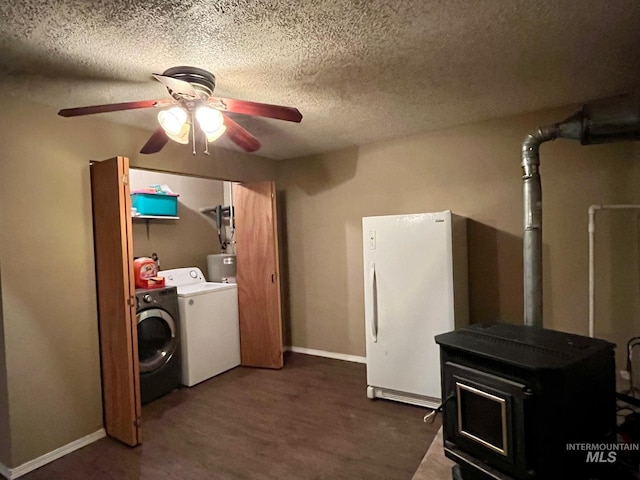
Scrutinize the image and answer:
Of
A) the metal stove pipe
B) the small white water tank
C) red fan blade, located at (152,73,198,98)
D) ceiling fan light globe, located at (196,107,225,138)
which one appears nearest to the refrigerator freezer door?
the metal stove pipe

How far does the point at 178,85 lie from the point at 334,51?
30.4 inches

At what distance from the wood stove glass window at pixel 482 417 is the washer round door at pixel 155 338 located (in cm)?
249

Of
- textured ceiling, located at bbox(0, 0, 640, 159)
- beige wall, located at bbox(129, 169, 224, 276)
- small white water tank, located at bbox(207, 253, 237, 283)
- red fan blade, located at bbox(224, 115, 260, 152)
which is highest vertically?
textured ceiling, located at bbox(0, 0, 640, 159)

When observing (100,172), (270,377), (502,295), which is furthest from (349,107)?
(270,377)

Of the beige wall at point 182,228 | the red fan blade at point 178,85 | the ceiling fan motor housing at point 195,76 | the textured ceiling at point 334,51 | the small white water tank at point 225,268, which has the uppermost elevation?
the textured ceiling at point 334,51

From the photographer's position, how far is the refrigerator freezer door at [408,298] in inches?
102

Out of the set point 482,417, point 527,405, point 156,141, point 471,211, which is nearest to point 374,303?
point 471,211

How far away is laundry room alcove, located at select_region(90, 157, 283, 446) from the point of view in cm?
234

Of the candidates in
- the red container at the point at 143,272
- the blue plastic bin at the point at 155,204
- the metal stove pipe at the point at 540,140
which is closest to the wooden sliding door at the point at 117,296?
the red container at the point at 143,272

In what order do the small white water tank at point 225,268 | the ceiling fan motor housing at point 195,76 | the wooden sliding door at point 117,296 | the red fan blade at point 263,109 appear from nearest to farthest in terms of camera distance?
the red fan blade at point 263,109 < the ceiling fan motor housing at point 195,76 < the wooden sliding door at point 117,296 < the small white water tank at point 225,268

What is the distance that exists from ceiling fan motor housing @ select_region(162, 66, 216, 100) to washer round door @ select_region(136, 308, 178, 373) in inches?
76.9

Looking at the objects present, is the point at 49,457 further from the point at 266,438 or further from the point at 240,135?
the point at 240,135

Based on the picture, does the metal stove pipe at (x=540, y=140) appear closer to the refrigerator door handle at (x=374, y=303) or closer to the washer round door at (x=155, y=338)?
the refrigerator door handle at (x=374, y=303)

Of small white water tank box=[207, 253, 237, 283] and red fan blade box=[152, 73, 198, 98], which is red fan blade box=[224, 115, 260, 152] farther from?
small white water tank box=[207, 253, 237, 283]
